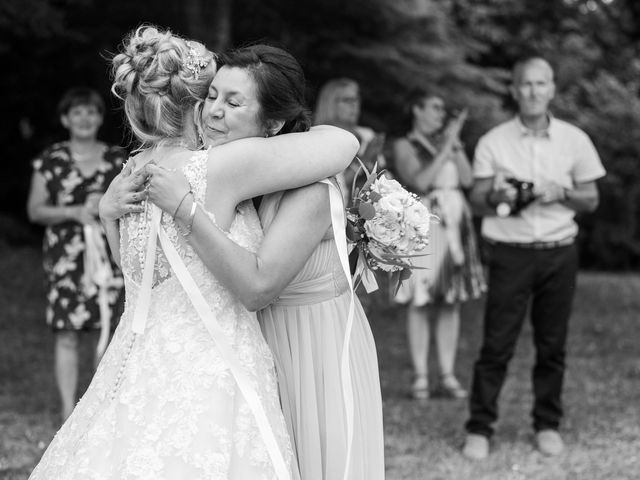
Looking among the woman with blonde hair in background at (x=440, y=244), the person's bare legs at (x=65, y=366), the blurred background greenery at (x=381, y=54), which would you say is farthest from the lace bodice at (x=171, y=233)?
the blurred background greenery at (x=381, y=54)

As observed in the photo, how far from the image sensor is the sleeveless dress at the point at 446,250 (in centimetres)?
733

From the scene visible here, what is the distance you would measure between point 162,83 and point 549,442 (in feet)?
12.0

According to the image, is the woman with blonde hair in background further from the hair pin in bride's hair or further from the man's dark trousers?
the hair pin in bride's hair

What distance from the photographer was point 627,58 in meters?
19.0

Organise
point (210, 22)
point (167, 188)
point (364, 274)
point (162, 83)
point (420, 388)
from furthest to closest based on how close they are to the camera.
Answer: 1. point (210, 22)
2. point (420, 388)
3. point (364, 274)
4. point (162, 83)
5. point (167, 188)

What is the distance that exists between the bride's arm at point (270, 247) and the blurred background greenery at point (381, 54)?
7.51 m

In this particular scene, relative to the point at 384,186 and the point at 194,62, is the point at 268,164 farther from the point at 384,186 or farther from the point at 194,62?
the point at 384,186

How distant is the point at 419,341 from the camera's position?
7.53 meters

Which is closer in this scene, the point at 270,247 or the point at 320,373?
the point at 270,247

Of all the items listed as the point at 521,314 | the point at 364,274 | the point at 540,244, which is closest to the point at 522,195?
the point at 540,244

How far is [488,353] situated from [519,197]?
36.0 inches

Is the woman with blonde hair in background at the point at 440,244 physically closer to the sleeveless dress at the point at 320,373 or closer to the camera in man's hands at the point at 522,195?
the camera in man's hands at the point at 522,195

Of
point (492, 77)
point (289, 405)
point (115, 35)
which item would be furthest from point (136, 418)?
point (492, 77)

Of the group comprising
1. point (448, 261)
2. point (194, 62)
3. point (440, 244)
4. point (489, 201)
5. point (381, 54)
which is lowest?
point (448, 261)
